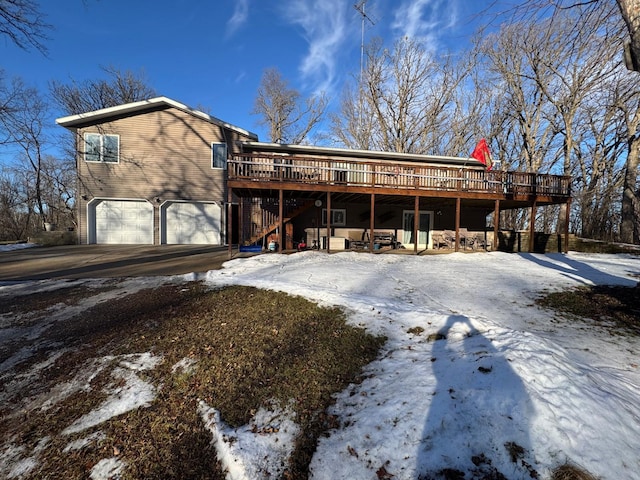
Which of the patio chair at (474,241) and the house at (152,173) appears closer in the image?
the patio chair at (474,241)

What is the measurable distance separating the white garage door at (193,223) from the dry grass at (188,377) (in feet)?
35.0

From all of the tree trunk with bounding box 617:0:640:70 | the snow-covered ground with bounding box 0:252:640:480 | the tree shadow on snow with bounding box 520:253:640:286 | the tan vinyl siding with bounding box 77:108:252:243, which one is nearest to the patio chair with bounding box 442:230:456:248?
the tree shadow on snow with bounding box 520:253:640:286

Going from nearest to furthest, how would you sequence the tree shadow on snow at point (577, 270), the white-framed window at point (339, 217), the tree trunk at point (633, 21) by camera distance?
the tree trunk at point (633, 21) → the tree shadow on snow at point (577, 270) → the white-framed window at point (339, 217)

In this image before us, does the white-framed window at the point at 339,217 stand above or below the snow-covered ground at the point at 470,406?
above

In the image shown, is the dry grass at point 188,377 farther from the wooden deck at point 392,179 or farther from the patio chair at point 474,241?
the patio chair at point 474,241

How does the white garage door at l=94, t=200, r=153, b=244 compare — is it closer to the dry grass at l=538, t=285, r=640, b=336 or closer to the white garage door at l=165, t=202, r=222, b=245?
the white garage door at l=165, t=202, r=222, b=245

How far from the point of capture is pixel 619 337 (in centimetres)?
380

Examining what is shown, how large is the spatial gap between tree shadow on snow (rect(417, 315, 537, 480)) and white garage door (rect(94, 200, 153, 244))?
53.5 ft

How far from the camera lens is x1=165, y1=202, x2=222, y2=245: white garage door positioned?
50.7 feet

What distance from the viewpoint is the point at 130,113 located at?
49.3ft

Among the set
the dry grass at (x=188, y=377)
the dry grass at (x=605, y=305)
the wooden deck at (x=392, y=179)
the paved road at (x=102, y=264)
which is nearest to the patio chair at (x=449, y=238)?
the wooden deck at (x=392, y=179)

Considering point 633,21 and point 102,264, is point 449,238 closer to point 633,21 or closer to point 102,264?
point 633,21

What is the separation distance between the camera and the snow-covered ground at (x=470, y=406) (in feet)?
5.88

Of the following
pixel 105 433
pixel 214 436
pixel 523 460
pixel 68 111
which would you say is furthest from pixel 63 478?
pixel 68 111
